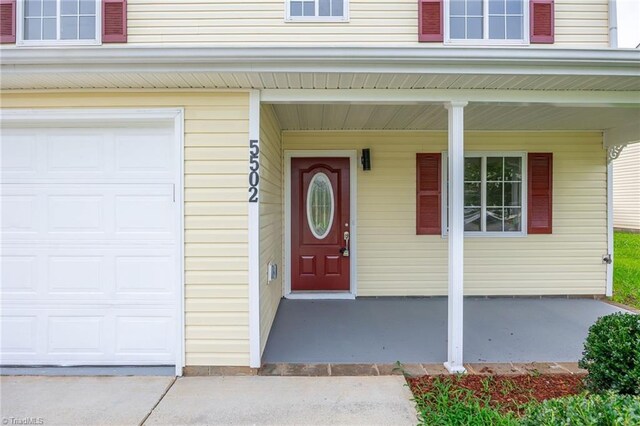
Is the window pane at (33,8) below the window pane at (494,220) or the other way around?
the other way around

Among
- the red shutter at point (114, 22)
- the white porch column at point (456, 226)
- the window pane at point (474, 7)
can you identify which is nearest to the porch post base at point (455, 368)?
the white porch column at point (456, 226)

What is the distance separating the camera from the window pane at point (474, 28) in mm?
3979

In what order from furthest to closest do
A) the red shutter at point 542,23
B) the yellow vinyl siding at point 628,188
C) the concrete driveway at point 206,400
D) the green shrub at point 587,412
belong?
the yellow vinyl siding at point 628,188 < the red shutter at point 542,23 < the concrete driveway at point 206,400 < the green shrub at point 587,412

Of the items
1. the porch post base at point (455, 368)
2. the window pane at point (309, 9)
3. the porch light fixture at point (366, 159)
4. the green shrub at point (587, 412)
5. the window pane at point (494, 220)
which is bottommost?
the porch post base at point (455, 368)

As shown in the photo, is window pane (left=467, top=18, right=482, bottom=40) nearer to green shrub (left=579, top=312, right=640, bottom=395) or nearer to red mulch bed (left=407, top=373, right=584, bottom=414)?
green shrub (left=579, top=312, right=640, bottom=395)

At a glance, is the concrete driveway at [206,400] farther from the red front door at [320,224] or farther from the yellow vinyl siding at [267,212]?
the red front door at [320,224]

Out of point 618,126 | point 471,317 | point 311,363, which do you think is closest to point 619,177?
point 618,126

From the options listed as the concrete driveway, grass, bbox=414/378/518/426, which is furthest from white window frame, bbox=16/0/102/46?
grass, bbox=414/378/518/426

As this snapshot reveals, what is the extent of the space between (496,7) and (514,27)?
0.99 feet

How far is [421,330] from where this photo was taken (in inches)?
157

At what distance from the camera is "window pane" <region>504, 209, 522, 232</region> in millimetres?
5359

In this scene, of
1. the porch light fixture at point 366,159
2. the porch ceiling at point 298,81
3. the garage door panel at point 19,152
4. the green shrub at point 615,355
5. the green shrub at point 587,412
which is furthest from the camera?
the porch light fixture at point 366,159

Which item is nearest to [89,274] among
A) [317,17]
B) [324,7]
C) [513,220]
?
[317,17]

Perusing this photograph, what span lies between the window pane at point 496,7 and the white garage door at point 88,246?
12.1 ft
